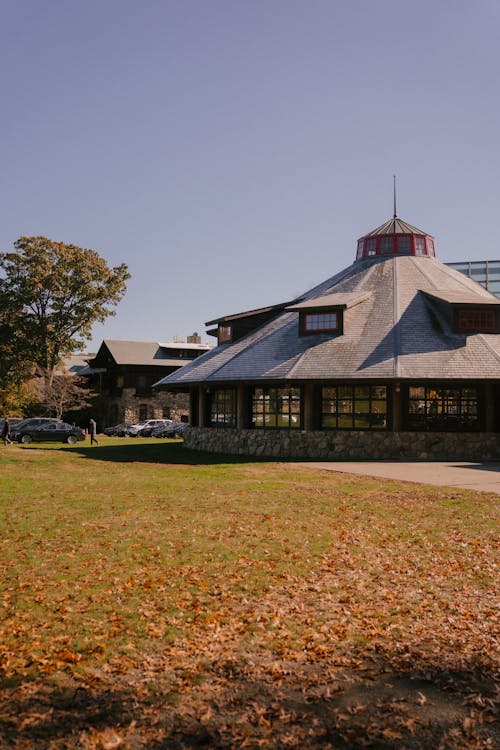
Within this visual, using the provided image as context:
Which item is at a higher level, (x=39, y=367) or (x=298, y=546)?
(x=39, y=367)

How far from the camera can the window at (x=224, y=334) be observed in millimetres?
36812

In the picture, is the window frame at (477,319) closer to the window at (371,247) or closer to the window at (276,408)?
the window at (276,408)

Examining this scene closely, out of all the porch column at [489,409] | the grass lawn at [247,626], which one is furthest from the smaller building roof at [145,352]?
the grass lawn at [247,626]

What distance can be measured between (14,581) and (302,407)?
22739 millimetres

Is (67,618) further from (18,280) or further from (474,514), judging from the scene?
(18,280)

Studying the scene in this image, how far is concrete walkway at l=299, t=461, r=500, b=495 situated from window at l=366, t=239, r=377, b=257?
1870cm

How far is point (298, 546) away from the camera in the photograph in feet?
36.6

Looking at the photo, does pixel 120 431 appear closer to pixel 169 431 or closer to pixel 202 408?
pixel 169 431

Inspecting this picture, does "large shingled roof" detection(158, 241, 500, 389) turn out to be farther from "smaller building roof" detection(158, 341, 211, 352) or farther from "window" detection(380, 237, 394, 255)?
"smaller building roof" detection(158, 341, 211, 352)

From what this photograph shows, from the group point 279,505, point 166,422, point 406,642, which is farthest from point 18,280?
point 406,642

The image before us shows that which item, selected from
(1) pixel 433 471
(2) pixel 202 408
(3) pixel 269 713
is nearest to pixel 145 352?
(2) pixel 202 408

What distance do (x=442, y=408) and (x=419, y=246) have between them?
51.2ft

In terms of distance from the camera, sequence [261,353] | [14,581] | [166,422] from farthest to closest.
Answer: [166,422], [261,353], [14,581]

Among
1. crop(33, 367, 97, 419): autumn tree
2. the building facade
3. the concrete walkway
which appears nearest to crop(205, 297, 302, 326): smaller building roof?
the building facade
